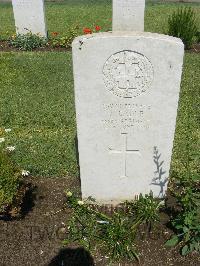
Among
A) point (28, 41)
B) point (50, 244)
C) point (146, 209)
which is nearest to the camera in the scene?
point (50, 244)

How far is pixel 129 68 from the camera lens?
3414 mm

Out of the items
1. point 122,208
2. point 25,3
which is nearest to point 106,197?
point 122,208

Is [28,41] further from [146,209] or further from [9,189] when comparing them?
[146,209]

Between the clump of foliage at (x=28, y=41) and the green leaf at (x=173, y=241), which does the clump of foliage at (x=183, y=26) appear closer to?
the clump of foliage at (x=28, y=41)

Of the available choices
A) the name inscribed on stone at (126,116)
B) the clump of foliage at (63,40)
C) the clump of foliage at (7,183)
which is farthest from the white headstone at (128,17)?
the clump of foliage at (63,40)

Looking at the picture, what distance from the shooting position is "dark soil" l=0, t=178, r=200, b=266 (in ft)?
11.9

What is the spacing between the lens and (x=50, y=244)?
3783mm

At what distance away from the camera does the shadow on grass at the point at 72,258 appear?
141 inches

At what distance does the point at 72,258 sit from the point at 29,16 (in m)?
7.78

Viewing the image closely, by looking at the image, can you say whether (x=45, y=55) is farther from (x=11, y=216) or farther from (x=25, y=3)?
(x=11, y=216)

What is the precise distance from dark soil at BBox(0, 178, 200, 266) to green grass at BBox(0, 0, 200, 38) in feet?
25.7

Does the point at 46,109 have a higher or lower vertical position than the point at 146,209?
lower

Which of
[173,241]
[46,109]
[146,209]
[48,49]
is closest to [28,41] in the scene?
[48,49]

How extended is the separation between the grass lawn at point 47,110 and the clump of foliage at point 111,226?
0.94m
